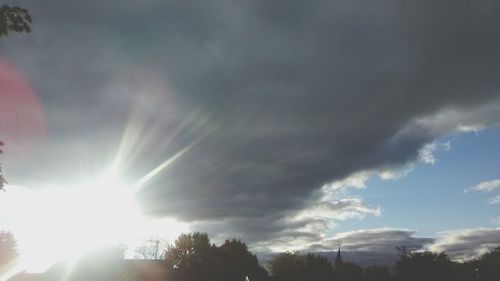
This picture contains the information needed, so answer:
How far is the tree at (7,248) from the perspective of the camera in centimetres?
9086

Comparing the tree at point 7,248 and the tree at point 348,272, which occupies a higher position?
the tree at point 7,248

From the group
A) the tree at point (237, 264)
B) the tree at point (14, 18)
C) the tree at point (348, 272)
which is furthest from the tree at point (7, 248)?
the tree at point (14, 18)

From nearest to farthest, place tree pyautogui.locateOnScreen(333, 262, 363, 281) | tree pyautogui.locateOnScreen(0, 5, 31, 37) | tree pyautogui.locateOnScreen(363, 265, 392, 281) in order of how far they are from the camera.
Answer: tree pyautogui.locateOnScreen(0, 5, 31, 37)
tree pyautogui.locateOnScreen(363, 265, 392, 281)
tree pyautogui.locateOnScreen(333, 262, 363, 281)

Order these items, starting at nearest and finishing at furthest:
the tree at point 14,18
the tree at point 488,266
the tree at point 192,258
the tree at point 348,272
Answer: the tree at point 14,18
the tree at point 192,258
the tree at point 348,272
the tree at point 488,266

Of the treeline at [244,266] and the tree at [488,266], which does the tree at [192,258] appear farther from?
the tree at [488,266]

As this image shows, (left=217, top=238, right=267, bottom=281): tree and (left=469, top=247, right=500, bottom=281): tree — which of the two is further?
(left=469, top=247, right=500, bottom=281): tree

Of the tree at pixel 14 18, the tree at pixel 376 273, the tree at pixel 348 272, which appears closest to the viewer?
the tree at pixel 14 18

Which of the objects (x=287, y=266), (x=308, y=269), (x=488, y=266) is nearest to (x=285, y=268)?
(x=287, y=266)

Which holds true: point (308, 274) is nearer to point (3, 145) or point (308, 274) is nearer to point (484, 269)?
point (484, 269)

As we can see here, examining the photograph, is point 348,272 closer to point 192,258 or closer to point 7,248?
point 192,258

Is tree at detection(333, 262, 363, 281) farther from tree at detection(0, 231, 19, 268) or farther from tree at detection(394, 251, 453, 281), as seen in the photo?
tree at detection(0, 231, 19, 268)

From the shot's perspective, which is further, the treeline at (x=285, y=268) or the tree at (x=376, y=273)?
the tree at (x=376, y=273)

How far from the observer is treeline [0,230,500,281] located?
85188 millimetres

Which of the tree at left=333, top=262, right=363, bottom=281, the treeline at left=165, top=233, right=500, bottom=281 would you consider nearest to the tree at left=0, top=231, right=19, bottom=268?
the treeline at left=165, top=233, right=500, bottom=281
